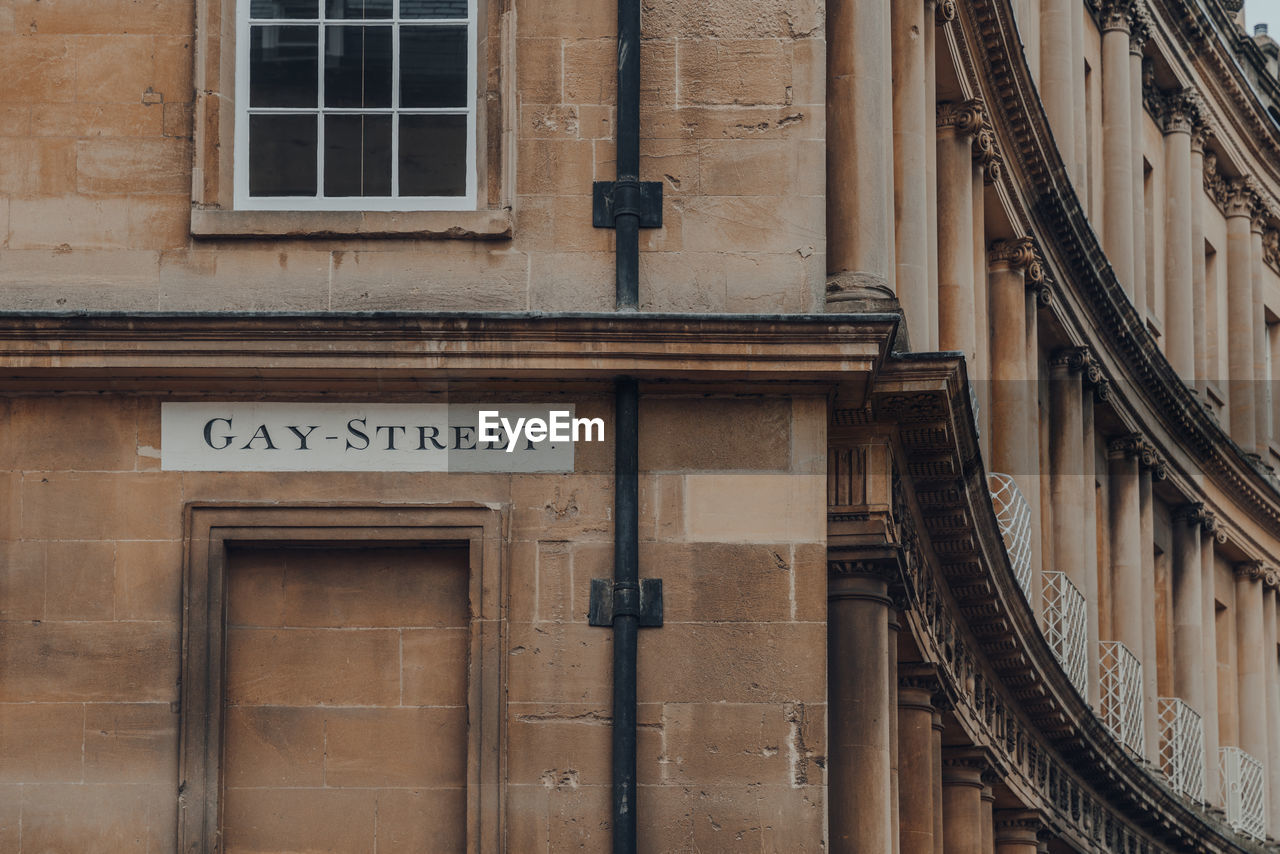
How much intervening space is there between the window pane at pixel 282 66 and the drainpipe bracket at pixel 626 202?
2014 mm

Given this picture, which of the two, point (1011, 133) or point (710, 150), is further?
point (1011, 133)

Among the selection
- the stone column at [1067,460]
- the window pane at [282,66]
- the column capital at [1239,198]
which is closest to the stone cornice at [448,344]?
the window pane at [282,66]

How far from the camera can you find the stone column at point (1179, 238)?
41.1 meters

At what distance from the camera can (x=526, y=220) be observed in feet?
59.0

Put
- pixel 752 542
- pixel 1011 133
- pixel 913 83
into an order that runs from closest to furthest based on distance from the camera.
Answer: pixel 752 542 → pixel 913 83 → pixel 1011 133

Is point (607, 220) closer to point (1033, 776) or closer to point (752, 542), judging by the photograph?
point (752, 542)

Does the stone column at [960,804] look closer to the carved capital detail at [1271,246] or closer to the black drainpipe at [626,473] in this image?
the black drainpipe at [626,473]

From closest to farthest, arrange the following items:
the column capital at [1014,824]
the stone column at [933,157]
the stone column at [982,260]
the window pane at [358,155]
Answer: the window pane at [358,155]
the stone column at [933,157]
the stone column at [982,260]
the column capital at [1014,824]

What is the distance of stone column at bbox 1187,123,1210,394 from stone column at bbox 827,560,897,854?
23.6 m

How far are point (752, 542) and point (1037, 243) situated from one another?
45.8 ft

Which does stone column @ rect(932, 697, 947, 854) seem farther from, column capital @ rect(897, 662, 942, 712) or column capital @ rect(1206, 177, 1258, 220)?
column capital @ rect(1206, 177, 1258, 220)

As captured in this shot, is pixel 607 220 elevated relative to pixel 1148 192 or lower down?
lower down

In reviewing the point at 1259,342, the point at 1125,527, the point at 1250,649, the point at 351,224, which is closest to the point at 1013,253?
the point at 1125,527

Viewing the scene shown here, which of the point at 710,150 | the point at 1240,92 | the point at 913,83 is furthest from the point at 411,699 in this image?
the point at 1240,92
